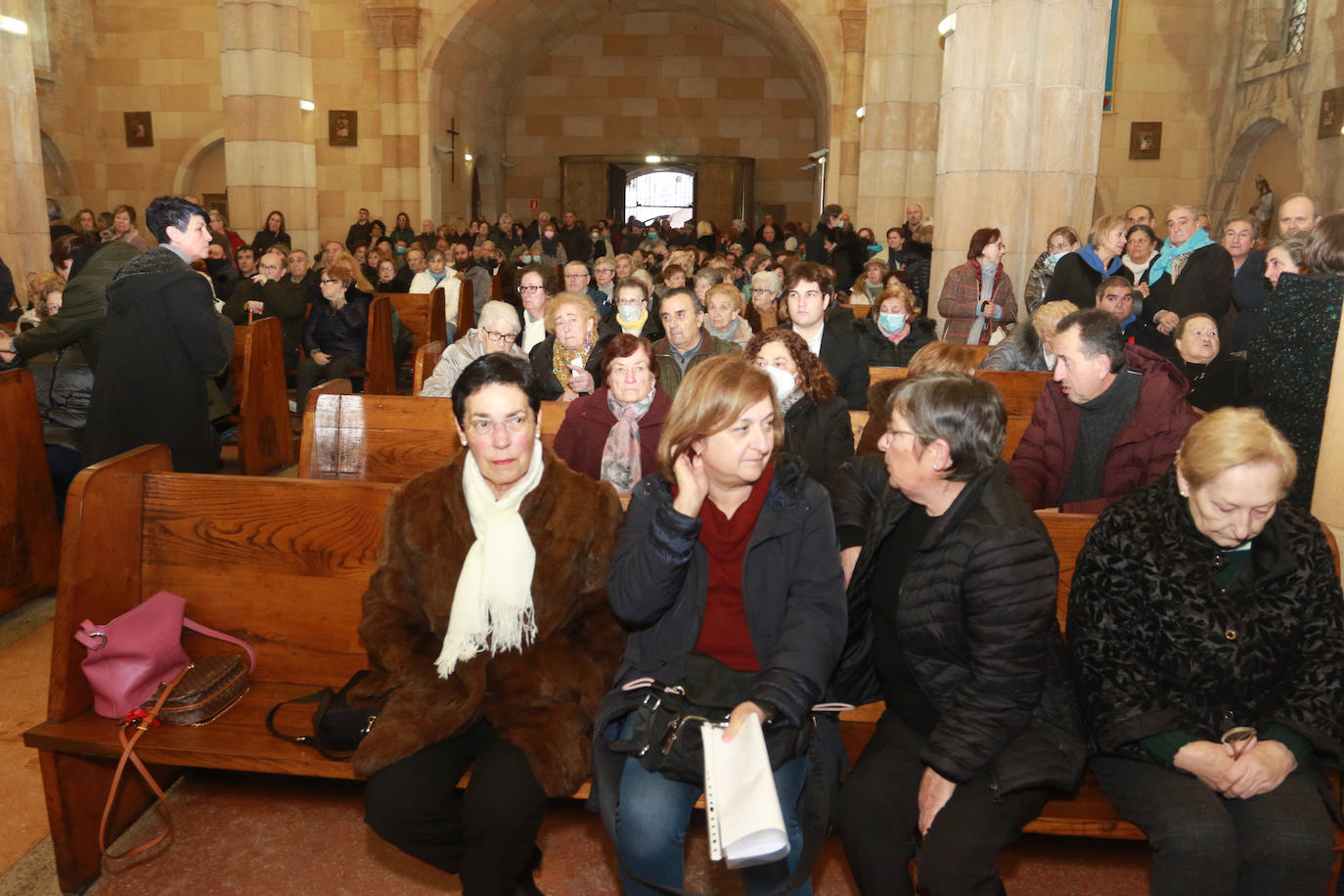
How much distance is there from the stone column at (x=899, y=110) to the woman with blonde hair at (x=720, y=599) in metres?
11.1

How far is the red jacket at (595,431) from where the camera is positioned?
3854mm

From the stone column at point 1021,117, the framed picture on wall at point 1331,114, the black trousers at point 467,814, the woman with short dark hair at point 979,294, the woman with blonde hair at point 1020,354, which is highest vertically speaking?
the framed picture on wall at point 1331,114

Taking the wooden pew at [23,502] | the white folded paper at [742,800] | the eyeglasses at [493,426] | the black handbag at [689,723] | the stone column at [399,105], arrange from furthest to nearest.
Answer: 1. the stone column at [399,105]
2. the wooden pew at [23,502]
3. the eyeglasses at [493,426]
4. the black handbag at [689,723]
5. the white folded paper at [742,800]

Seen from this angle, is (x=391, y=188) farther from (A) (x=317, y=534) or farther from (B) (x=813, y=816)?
(B) (x=813, y=816)

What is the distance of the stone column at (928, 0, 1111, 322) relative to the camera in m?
7.06

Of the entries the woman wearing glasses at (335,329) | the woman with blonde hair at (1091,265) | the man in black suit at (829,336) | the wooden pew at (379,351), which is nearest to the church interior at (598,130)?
the woman with blonde hair at (1091,265)

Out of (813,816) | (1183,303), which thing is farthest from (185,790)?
(1183,303)

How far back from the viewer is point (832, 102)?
16406mm

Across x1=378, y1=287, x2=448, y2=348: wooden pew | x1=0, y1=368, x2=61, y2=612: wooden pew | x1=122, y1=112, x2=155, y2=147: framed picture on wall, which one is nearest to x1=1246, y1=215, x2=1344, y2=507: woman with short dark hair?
x1=0, y1=368, x2=61, y2=612: wooden pew

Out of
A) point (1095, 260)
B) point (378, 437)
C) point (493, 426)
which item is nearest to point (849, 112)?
point (1095, 260)

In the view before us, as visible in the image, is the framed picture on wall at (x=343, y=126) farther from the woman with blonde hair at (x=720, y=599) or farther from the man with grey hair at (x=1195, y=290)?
the woman with blonde hair at (x=720, y=599)

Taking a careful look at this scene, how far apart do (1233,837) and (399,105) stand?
1757 centimetres

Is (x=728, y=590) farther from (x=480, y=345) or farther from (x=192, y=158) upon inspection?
(x=192, y=158)

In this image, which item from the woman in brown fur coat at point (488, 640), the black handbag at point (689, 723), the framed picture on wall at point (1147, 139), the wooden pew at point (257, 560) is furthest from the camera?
the framed picture on wall at point (1147, 139)
